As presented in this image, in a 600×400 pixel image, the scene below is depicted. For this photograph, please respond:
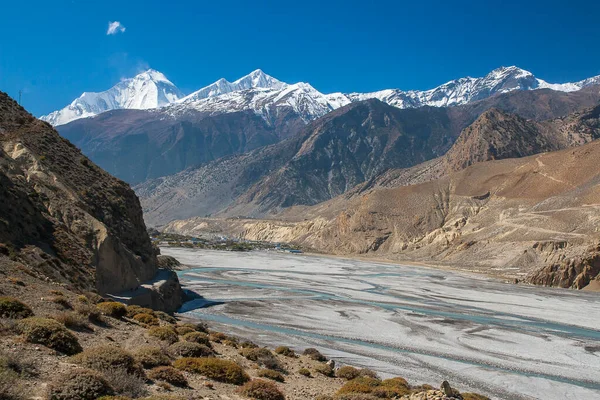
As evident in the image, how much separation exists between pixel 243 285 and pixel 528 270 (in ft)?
159

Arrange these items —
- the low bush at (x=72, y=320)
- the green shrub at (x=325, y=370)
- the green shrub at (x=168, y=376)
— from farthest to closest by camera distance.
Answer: the green shrub at (x=325, y=370) → the low bush at (x=72, y=320) → the green shrub at (x=168, y=376)

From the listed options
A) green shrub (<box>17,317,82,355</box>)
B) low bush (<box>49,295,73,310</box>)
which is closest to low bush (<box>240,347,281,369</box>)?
low bush (<box>49,295,73,310</box>)

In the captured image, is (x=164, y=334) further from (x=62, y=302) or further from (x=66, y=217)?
(x=66, y=217)

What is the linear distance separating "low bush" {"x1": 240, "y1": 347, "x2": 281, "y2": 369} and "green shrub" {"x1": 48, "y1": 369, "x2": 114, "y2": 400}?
9.02 metres

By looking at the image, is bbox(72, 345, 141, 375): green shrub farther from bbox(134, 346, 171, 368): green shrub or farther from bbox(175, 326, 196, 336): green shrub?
bbox(175, 326, 196, 336): green shrub

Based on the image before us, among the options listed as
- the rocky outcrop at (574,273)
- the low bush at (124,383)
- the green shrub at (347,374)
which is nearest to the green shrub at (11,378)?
the low bush at (124,383)

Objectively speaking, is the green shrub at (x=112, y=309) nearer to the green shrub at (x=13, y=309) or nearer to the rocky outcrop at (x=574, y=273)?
the green shrub at (x=13, y=309)

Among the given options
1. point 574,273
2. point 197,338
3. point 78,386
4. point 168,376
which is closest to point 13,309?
point 168,376

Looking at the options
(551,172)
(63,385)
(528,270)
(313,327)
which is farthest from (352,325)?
(551,172)

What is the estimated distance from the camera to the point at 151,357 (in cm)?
1381

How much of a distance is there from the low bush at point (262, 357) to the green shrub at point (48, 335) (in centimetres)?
735

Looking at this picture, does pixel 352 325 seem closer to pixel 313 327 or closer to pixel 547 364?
pixel 313 327

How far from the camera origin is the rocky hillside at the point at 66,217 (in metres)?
25.6

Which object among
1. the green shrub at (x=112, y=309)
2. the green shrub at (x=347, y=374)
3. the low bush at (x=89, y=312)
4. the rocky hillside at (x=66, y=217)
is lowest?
the green shrub at (x=347, y=374)
